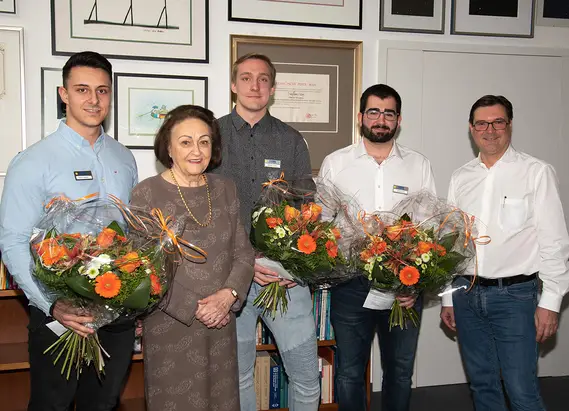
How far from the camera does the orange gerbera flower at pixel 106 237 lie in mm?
1921

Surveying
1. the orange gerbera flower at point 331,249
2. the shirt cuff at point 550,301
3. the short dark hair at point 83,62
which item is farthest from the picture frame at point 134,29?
the shirt cuff at point 550,301

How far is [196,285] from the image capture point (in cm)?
230

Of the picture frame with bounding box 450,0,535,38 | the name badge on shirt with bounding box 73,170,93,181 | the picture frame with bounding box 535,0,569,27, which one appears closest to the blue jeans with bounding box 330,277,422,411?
the name badge on shirt with bounding box 73,170,93,181

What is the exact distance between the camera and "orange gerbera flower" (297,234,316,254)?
7.46ft

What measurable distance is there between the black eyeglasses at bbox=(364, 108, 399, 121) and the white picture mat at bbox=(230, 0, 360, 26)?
1.17 m

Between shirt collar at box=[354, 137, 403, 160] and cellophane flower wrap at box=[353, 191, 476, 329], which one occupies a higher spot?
shirt collar at box=[354, 137, 403, 160]

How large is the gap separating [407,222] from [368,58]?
186 cm

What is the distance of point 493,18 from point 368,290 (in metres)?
2.52

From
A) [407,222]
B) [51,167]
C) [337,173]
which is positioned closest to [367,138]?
[337,173]

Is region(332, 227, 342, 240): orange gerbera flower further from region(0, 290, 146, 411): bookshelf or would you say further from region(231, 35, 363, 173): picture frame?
region(0, 290, 146, 411): bookshelf

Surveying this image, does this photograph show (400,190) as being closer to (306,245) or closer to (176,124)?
(306,245)

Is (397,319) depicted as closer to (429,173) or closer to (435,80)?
(429,173)

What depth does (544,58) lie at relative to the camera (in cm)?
417

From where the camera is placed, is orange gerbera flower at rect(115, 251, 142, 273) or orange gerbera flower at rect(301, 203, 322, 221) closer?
orange gerbera flower at rect(115, 251, 142, 273)
